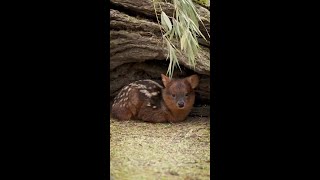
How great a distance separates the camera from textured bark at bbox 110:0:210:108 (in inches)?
118

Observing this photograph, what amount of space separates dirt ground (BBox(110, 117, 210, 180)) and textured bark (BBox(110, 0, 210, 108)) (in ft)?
0.92

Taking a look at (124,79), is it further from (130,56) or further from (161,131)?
(161,131)

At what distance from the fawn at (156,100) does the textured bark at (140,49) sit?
1.8 inches

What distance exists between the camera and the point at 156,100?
3.29m

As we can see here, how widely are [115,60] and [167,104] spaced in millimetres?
414

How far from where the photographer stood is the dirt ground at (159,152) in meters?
2.66

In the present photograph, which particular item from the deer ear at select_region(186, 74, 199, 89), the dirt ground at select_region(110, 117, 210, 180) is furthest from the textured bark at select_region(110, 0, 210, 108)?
the dirt ground at select_region(110, 117, 210, 180)

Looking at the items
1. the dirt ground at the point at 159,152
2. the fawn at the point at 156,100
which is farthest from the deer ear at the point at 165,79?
the dirt ground at the point at 159,152

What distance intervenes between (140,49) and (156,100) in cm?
36

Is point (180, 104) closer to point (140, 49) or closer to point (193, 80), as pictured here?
point (193, 80)

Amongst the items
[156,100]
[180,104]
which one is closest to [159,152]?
[180,104]

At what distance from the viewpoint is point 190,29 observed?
2875 mm

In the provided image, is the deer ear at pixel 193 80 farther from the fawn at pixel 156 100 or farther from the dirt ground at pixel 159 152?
the dirt ground at pixel 159 152

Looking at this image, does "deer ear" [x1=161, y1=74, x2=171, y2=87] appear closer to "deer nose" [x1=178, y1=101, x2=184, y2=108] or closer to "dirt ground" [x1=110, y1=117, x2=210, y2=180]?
"deer nose" [x1=178, y1=101, x2=184, y2=108]
